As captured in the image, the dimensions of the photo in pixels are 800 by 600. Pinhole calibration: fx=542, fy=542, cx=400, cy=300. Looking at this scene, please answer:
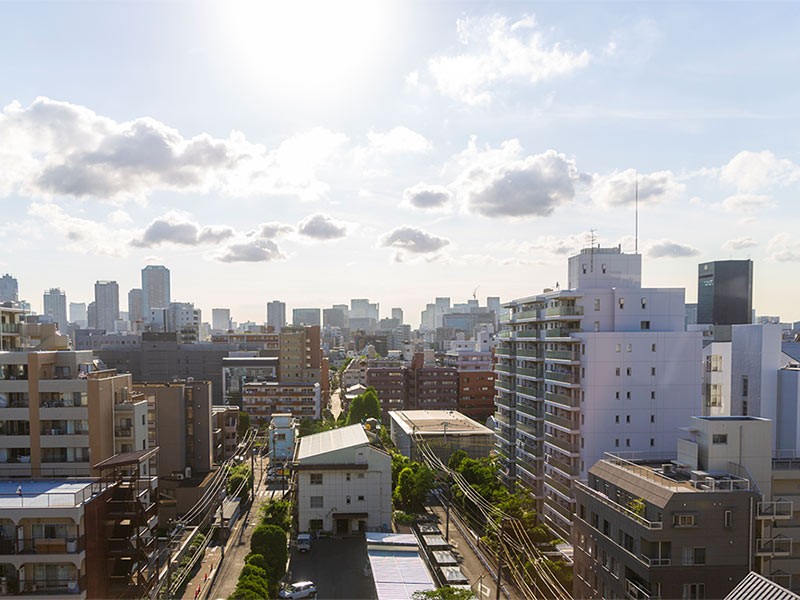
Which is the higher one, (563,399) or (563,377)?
(563,377)

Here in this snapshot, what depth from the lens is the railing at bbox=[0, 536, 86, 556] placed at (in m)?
14.7

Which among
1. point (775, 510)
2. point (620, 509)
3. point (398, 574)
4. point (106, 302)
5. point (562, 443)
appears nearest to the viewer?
point (775, 510)

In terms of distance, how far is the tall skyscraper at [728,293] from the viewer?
5159 cm

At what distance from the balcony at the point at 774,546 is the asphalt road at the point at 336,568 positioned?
13.7 metres

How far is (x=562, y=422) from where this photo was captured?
86.9 feet

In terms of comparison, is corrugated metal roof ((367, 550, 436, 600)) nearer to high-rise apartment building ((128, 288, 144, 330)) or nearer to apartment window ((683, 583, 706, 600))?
apartment window ((683, 583, 706, 600))

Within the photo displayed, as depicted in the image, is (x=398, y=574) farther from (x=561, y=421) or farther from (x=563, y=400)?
(x=563, y=400)

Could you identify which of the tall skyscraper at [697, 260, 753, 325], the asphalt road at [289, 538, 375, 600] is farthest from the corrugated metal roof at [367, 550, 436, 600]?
the tall skyscraper at [697, 260, 753, 325]

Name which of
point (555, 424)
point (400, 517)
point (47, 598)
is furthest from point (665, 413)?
point (47, 598)

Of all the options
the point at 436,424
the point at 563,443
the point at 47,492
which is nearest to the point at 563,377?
the point at 563,443

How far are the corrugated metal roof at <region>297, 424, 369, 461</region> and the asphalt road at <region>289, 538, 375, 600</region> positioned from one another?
14.6 feet

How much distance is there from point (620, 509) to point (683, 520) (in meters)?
1.98

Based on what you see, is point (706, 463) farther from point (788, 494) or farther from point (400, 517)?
point (400, 517)

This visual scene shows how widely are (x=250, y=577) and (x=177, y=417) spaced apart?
18288 mm
